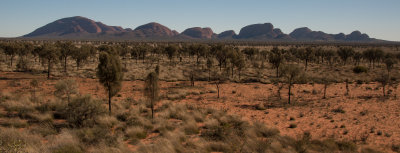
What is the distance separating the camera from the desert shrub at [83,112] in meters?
14.2

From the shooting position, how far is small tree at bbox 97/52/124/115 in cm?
1669

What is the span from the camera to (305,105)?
75.6ft

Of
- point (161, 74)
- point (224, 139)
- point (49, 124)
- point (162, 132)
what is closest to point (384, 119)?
point (224, 139)

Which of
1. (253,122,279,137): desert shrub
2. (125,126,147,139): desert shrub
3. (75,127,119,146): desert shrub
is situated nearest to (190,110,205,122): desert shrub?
(253,122,279,137): desert shrub

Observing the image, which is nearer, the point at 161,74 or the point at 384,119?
the point at 384,119

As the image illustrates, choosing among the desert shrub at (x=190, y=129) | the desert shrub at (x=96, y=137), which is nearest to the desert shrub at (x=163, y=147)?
the desert shrub at (x=96, y=137)

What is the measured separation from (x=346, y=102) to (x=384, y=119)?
5827 millimetres

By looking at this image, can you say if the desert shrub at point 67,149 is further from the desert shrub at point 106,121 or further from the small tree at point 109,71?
the small tree at point 109,71

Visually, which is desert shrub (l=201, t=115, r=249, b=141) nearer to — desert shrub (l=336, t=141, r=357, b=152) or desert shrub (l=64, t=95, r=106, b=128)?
desert shrub (l=336, t=141, r=357, b=152)

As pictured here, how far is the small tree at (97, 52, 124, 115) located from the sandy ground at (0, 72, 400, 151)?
6082 millimetres

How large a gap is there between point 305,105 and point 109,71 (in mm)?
18414

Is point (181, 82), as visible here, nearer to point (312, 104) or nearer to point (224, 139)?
point (312, 104)

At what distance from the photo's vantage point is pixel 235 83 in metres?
35.7

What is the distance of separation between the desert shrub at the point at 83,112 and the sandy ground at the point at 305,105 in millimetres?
7673
